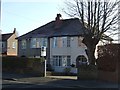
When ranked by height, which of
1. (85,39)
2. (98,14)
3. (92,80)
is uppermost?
(98,14)

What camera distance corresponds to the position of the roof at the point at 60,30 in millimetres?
50312

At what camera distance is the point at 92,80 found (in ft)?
97.0

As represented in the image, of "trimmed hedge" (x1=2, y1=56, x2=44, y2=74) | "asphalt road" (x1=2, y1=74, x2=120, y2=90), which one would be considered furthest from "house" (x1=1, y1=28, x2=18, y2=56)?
"asphalt road" (x1=2, y1=74, x2=120, y2=90)

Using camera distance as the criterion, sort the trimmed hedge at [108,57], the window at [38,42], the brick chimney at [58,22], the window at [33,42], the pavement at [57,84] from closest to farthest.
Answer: the pavement at [57,84], the trimmed hedge at [108,57], the window at [38,42], the brick chimney at [58,22], the window at [33,42]

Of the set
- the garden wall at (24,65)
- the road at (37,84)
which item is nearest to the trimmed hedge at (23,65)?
the garden wall at (24,65)

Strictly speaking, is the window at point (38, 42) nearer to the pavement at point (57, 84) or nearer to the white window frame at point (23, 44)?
the white window frame at point (23, 44)

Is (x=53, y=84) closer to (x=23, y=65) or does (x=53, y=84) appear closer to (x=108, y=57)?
(x=108, y=57)

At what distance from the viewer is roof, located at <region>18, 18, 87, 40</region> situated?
50.3 m

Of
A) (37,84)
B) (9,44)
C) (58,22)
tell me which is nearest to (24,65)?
(37,84)

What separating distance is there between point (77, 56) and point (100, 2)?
1758 centimetres

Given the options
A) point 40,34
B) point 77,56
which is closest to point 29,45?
point 40,34

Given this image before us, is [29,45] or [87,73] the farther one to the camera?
[29,45]

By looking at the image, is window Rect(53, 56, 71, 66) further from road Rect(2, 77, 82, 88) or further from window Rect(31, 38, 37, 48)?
road Rect(2, 77, 82, 88)

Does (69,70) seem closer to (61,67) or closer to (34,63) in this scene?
(61,67)
